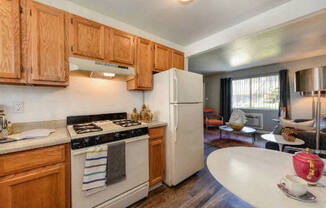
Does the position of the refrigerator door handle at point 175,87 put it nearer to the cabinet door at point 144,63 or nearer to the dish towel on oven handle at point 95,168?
the cabinet door at point 144,63

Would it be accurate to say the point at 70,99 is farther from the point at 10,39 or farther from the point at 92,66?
the point at 10,39

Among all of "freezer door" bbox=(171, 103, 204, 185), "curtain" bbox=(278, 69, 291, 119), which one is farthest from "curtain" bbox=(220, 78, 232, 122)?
"freezer door" bbox=(171, 103, 204, 185)

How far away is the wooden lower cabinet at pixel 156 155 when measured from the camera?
1.74m

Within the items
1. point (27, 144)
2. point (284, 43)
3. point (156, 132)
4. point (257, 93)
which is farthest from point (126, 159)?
point (257, 93)

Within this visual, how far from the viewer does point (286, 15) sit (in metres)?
1.57

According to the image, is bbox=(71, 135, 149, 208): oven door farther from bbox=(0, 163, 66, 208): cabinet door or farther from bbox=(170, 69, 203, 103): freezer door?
bbox=(170, 69, 203, 103): freezer door

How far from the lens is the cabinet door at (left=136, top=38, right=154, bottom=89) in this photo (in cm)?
196

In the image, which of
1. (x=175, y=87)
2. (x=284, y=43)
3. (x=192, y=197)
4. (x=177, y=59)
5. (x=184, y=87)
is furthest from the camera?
(x=284, y=43)

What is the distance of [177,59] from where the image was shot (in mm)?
2494

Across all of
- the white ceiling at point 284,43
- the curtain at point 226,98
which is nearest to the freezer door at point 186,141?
the white ceiling at point 284,43

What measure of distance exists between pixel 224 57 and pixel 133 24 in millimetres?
2829

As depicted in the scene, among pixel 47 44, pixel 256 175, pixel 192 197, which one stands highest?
pixel 47 44

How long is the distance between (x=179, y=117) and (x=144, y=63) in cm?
100

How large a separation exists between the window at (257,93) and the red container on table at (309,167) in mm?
5141
